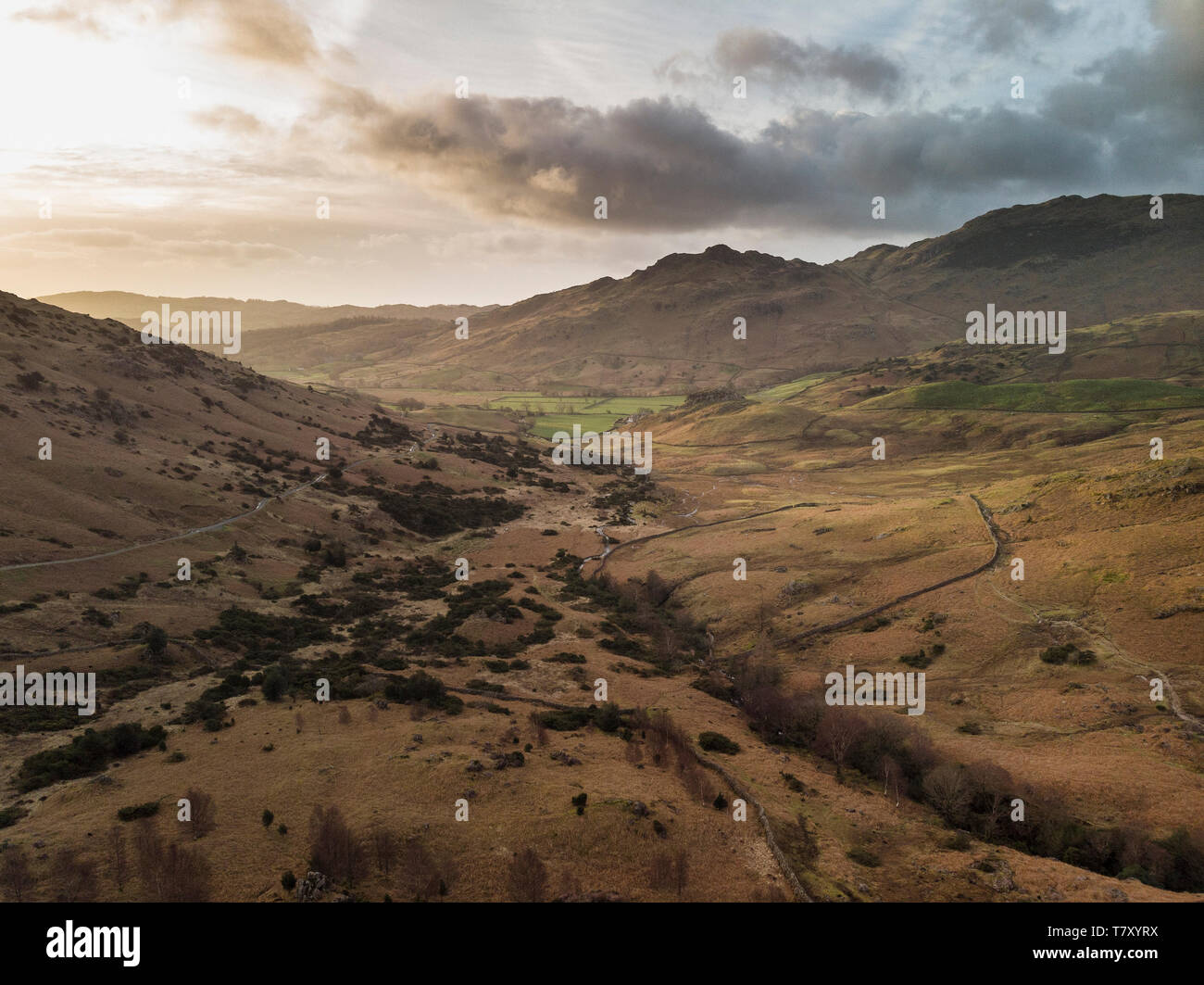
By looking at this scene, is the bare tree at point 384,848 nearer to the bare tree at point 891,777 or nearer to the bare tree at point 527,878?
the bare tree at point 527,878

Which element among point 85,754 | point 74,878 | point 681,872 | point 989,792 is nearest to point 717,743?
point 989,792

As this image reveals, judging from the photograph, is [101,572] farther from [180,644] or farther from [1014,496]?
[1014,496]

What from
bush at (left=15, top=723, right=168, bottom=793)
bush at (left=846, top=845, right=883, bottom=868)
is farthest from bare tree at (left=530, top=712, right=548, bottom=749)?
bush at (left=15, top=723, right=168, bottom=793)

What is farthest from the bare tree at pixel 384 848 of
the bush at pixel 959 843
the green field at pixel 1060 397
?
the green field at pixel 1060 397

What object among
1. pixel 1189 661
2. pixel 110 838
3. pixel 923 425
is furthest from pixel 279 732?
pixel 923 425

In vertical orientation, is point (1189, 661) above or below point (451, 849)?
above
